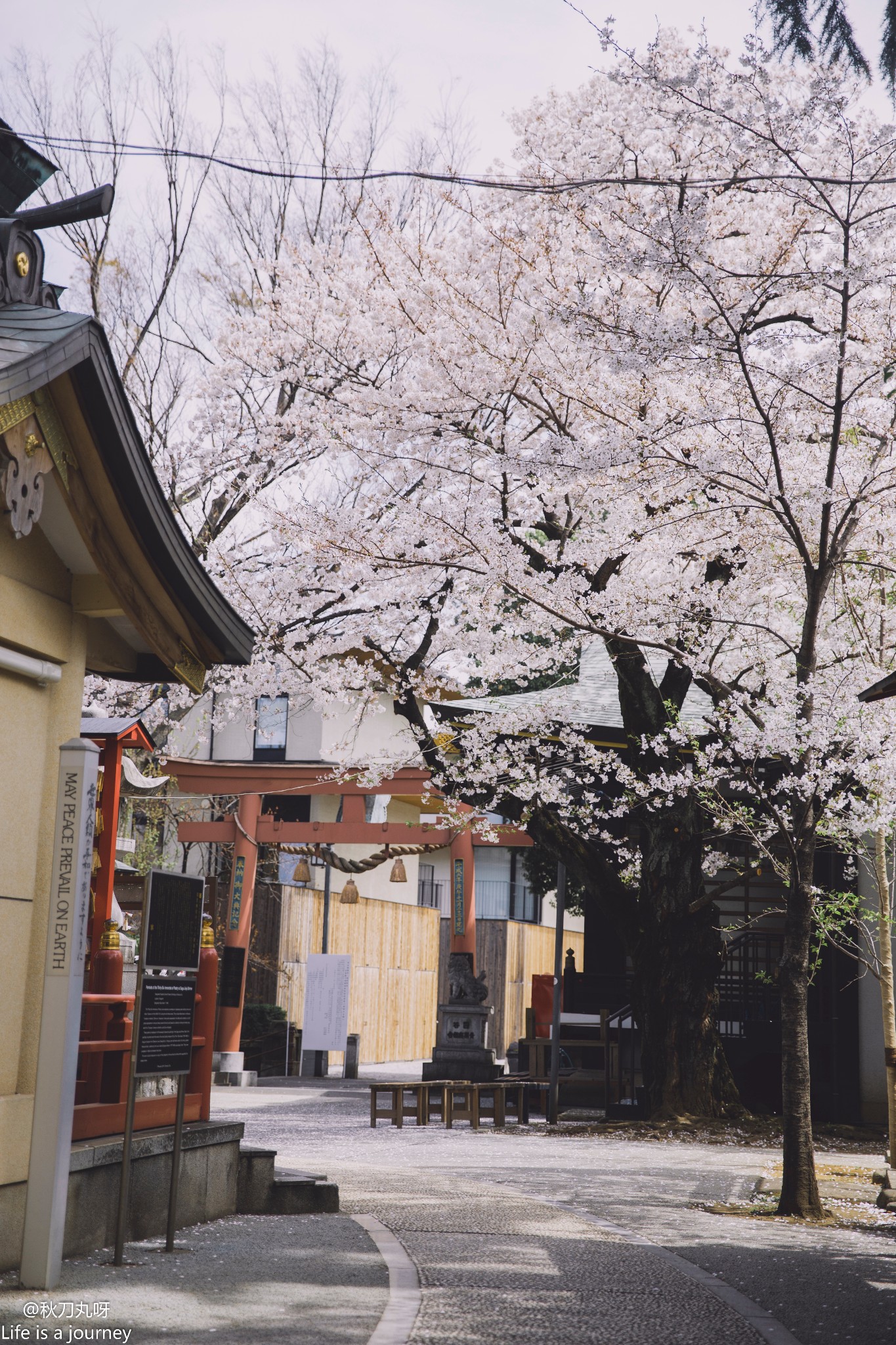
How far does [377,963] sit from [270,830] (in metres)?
5.49

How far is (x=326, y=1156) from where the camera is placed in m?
11.0

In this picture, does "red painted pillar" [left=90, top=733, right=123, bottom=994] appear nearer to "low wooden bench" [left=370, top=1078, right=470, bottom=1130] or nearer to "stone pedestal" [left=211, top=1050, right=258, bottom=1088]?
"low wooden bench" [left=370, top=1078, right=470, bottom=1130]

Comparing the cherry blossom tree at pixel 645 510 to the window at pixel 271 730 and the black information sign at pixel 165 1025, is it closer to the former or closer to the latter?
the black information sign at pixel 165 1025

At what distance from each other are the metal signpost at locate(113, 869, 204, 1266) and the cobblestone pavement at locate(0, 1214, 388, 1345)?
0.94 ft

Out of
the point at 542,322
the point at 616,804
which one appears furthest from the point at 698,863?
the point at 542,322

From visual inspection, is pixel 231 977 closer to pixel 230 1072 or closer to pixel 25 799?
pixel 230 1072

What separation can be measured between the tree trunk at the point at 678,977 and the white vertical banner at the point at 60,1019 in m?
9.73

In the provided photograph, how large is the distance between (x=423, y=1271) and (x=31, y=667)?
363 centimetres

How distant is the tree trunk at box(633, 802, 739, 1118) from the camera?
547 inches

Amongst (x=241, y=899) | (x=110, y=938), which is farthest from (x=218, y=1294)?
(x=241, y=899)

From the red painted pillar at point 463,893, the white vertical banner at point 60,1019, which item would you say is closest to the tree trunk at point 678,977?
the red painted pillar at point 463,893

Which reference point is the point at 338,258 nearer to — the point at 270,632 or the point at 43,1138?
the point at 270,632

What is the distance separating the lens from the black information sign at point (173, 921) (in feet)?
19.5

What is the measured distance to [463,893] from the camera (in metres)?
19.7
